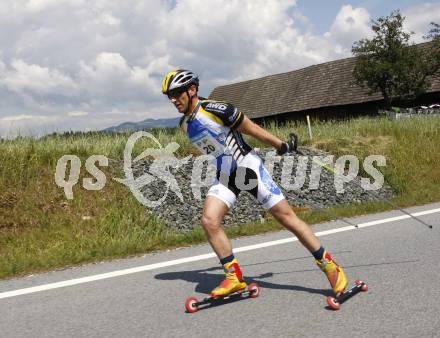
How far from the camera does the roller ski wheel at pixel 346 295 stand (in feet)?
13.4

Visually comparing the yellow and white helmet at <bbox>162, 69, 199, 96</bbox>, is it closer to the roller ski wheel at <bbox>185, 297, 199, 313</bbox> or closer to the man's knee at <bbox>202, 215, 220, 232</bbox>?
the man's knee at <bbox>202, 215, 220, 232</bbox>

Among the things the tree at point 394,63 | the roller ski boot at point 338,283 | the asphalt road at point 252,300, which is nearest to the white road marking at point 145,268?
the asphalt road at point 252,300

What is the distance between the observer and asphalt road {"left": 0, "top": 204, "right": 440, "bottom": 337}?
Answer: 12.4ft

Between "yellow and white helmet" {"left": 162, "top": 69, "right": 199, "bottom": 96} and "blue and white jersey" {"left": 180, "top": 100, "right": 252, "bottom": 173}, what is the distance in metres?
0.22

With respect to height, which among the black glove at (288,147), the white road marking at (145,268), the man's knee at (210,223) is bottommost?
the white road marking at (145,268)

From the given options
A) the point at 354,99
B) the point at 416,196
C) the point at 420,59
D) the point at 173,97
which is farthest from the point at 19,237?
the point at 354,99

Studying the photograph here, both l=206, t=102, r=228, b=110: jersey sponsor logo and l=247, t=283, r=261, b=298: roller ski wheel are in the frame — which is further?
l=247, t=283, r=261, b=298: roller ski wheel

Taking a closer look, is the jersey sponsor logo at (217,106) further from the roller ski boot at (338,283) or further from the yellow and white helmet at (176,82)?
the roller ski boot at (338,283)

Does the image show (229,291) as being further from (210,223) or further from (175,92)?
(175,92)

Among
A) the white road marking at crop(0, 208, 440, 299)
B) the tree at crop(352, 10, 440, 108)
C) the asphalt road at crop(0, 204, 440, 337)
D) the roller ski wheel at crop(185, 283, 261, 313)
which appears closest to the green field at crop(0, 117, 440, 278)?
the asphalt road at crop(0, 204, 440, 337)

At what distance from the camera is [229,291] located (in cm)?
438

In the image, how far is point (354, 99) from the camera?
129 ft

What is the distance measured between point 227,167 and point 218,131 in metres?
0.35

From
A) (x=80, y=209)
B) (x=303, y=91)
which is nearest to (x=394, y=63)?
(x=303, y=91)
